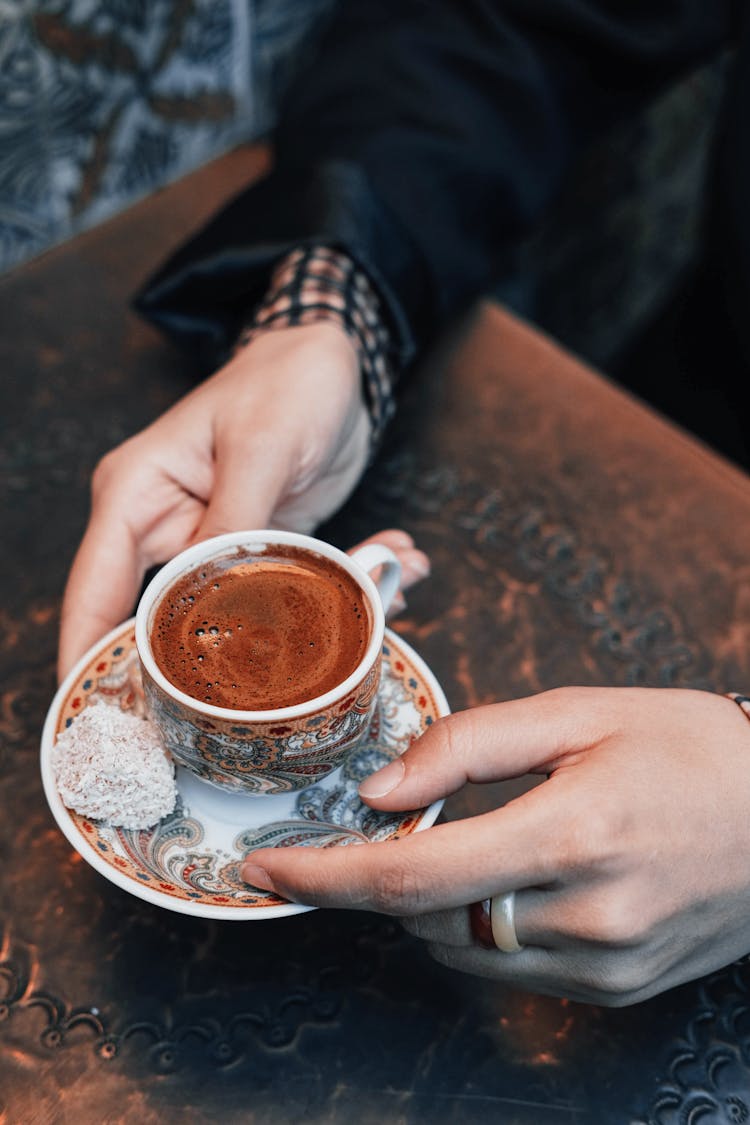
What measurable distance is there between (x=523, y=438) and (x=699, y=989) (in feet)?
2.10

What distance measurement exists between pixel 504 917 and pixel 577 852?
8 cm

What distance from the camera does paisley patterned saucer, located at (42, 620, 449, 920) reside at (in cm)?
68

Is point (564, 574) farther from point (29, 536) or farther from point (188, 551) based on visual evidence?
point (29, 536)

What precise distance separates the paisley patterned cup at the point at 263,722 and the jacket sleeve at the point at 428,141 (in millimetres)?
487

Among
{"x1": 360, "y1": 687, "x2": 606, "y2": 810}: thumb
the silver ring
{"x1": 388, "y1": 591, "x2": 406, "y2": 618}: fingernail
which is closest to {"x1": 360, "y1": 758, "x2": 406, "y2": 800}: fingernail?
{"x1": 360, "y1": 687, "x2": 606, "y2": 810}: thumb

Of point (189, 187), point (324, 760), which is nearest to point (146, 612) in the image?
point (324, 760)

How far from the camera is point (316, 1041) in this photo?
2.37 ft

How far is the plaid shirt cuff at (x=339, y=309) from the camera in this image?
1088 millimetres

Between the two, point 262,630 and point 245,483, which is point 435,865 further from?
point 245,483

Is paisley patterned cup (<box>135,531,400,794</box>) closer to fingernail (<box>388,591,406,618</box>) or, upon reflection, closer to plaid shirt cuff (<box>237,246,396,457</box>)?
fingernail (<box>388,591,406,618</box>)

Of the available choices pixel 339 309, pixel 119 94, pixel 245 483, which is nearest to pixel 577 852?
Result: pixel 245 483

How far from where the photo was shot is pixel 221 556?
805 mm

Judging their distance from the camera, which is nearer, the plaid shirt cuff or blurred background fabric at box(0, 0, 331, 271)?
the plaid shirt cuff

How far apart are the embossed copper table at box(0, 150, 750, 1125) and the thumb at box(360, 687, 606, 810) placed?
15 cm
